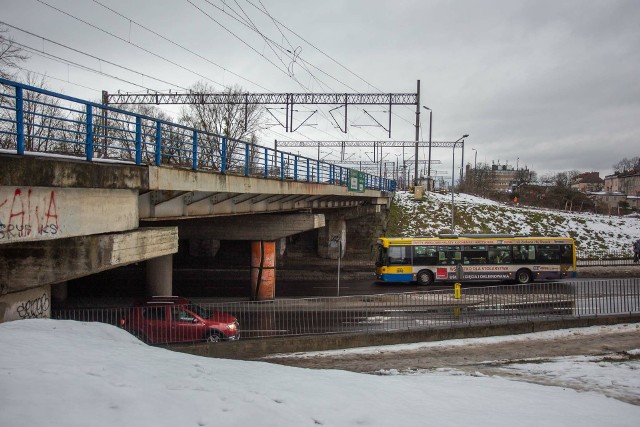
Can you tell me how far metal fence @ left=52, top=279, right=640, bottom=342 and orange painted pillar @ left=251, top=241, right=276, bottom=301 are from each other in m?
4.39

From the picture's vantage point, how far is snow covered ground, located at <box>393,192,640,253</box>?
43906 mm

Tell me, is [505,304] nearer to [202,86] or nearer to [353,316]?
[353,316]

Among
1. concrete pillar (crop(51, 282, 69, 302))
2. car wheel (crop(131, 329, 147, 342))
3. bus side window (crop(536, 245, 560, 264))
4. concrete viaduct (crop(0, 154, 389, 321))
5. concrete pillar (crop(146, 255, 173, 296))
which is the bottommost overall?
concrete pillar (crop(51, 282, 69, 302))

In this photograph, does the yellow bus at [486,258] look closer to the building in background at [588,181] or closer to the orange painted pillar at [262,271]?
the orange painted pillar at [262,271]

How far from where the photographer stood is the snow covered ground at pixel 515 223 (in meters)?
43.9

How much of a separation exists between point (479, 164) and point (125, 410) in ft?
447

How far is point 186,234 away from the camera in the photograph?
2200 cm

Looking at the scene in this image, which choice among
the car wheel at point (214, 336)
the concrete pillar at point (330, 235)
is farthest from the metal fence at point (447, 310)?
the concrete pillar at point (330, 235)

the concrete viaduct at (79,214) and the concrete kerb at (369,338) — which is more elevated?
the concrete viaduct at (79,214)

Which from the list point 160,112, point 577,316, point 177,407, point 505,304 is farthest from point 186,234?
point 160,112

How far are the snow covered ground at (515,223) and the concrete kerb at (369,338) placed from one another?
27.2 m

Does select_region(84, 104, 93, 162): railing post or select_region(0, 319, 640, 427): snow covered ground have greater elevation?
select_region(84, 104, 93, 162): railing post

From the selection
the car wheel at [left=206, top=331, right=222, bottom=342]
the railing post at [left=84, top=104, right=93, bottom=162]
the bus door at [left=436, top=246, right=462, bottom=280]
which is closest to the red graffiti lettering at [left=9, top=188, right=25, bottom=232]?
the railing post at [left=84, top=104, right=93, bottom=162]

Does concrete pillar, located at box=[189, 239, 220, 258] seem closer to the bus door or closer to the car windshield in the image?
the bus door
